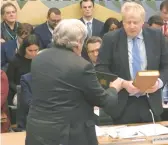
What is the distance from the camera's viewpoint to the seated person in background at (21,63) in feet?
13.5

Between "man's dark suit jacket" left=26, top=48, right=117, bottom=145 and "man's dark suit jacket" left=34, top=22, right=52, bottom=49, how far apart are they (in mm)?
2877

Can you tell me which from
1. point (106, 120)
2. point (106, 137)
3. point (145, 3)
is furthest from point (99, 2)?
point (106, 137)

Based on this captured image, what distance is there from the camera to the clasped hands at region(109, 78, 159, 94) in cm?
243

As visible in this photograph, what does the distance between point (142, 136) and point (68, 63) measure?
32.0 inches

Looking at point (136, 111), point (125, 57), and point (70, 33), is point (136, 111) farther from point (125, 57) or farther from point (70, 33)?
point (70, 33)

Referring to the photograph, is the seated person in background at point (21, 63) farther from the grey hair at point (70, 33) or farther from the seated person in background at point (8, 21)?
the grey hair at point (70, 33)

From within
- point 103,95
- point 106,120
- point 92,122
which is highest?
point 103,95

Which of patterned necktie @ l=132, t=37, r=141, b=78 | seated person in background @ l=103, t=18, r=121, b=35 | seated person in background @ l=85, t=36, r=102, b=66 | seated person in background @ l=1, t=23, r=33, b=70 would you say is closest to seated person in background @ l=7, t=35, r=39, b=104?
seated person in background @ l=1, t=23, r=33, b=70

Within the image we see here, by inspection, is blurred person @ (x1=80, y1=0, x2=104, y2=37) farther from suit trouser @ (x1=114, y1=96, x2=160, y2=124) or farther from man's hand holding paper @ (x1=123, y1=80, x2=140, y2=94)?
man's hand holding paper @ (x1=123, y1=80, x2=140, y2=94)

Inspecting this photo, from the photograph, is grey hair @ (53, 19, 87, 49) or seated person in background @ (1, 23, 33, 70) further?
seated person in background @ (1, 23, 33, 70)

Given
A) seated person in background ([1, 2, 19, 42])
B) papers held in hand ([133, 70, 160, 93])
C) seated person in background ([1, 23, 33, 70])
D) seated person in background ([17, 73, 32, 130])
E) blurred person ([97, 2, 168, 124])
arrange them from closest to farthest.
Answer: papers held in hand ([133, 70, 160, 93])
blurred person ([97, 2, 168, 124])
seated person in background ([17, 73, 32, 130])
seated person in background ([1, 23, 33, 70])
seated person in background ([1, 2, 19, 42])

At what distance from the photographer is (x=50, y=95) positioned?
208 cm

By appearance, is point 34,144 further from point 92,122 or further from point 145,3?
point 145,3

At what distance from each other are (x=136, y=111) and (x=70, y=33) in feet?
2.92
